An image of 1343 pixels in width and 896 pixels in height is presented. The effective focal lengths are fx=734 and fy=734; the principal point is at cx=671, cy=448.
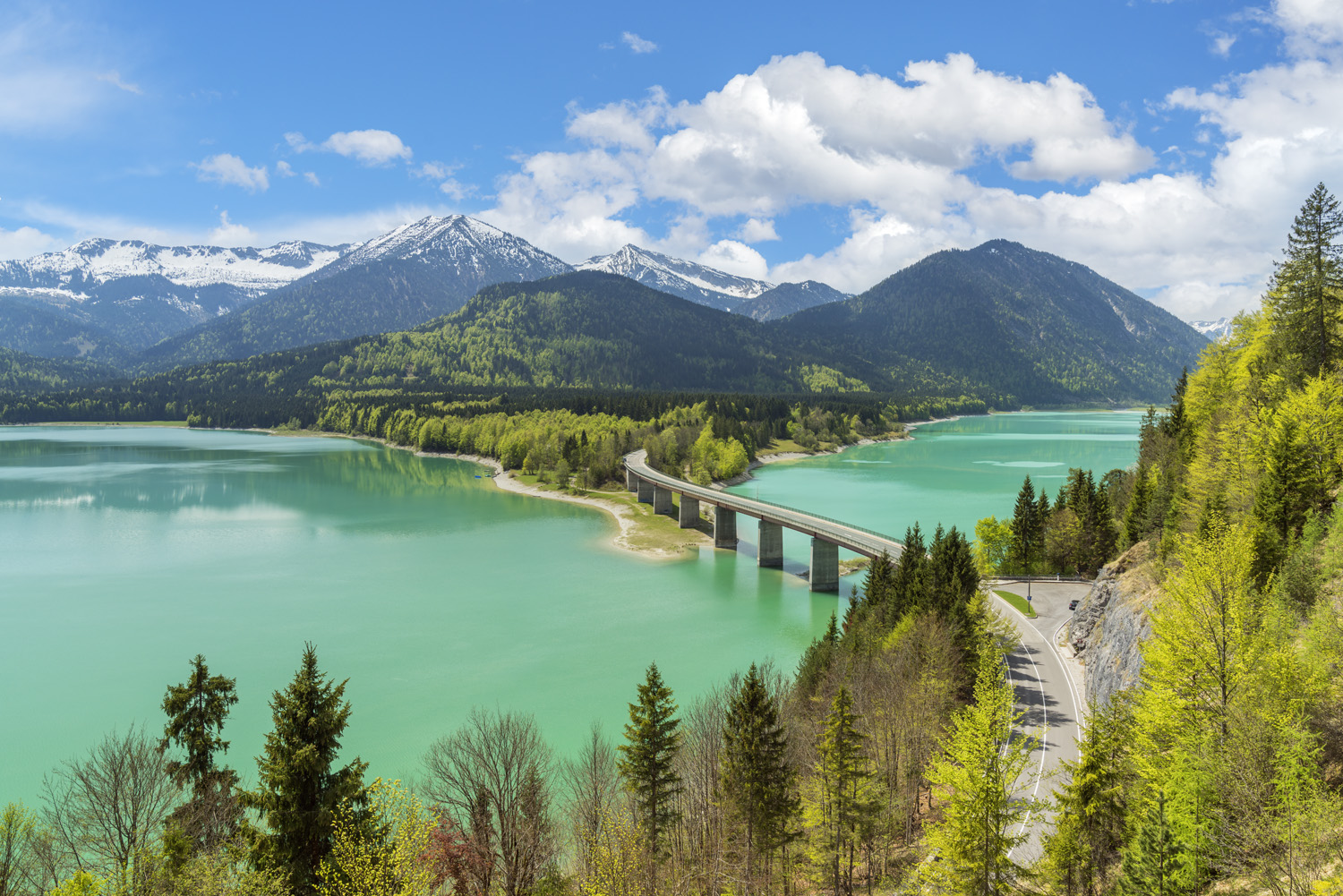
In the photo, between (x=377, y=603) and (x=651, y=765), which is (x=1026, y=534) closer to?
(x=651, y=765)

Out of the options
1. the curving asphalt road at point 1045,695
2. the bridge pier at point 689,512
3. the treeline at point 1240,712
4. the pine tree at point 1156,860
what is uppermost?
the treeline at point 1240,712

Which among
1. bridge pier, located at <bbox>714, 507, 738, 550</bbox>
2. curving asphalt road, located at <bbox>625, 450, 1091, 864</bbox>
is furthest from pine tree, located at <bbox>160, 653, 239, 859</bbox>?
bridge pier, located at <bbox>714, 507, 738, 550</bbox>

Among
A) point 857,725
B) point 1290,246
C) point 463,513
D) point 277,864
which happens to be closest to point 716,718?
point 857,725

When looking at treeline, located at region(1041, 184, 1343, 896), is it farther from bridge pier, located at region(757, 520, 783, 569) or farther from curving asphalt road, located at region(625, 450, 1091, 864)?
bridge pier, located at region(757, 520, 783, 569)

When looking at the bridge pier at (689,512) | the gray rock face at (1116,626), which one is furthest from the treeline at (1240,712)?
the bridge pier at (689,512)

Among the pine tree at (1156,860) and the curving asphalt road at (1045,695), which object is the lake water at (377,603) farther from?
the pine tree at (1156,860)

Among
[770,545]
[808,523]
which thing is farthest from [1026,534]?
[770,545]
